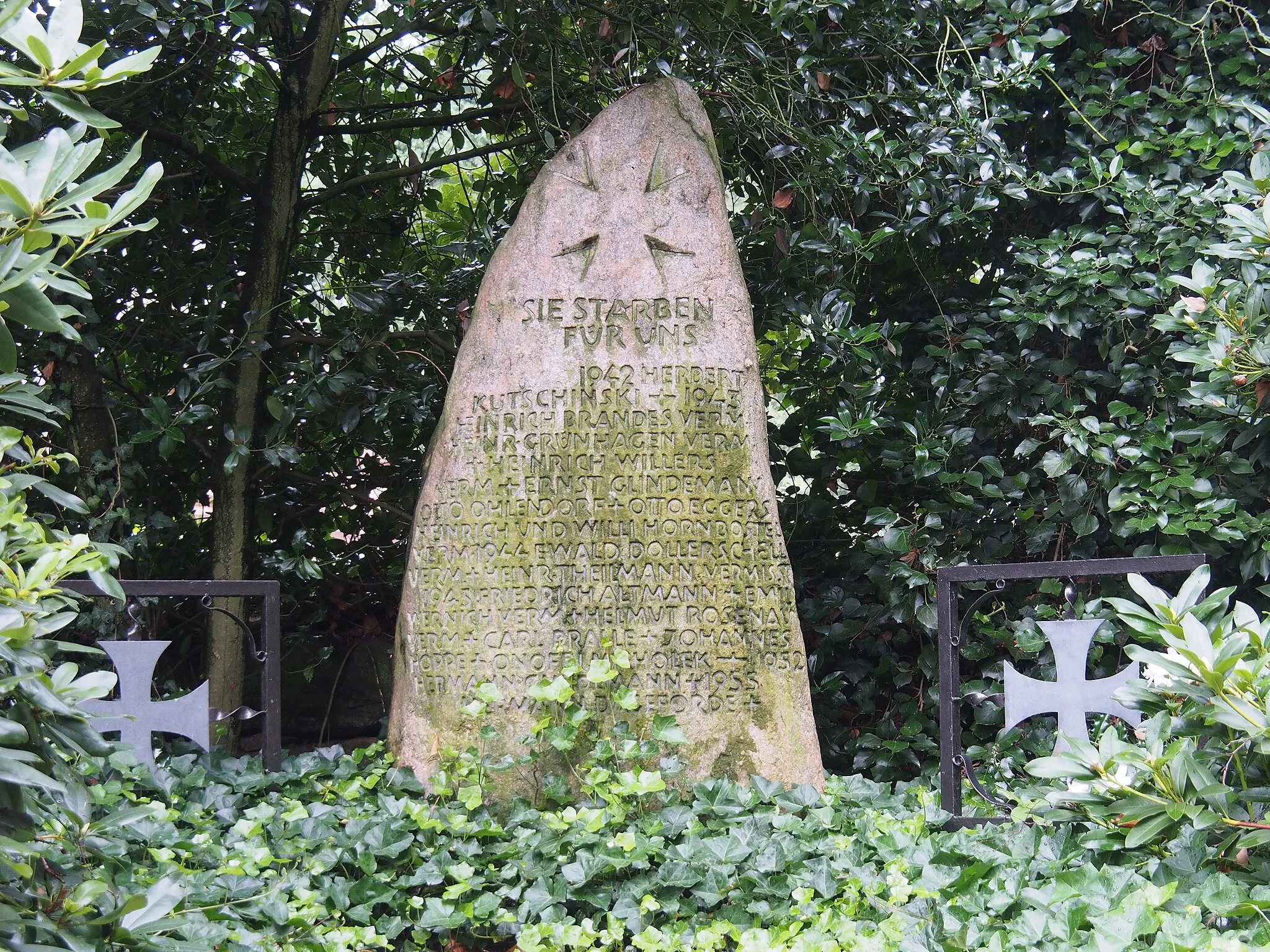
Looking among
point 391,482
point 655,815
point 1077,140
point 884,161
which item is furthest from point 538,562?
point 1077,140

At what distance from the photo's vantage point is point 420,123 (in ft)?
14.4

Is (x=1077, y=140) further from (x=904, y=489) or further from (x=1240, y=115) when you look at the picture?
(x=904, y=489)

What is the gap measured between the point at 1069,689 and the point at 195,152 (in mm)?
3596

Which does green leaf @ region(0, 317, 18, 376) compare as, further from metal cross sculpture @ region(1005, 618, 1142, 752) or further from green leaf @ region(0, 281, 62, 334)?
metal cross sculpture @ region(1005, 618, 1142, 752)

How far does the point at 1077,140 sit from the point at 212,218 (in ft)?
11.4

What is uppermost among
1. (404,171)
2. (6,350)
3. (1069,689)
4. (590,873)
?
(404,171)

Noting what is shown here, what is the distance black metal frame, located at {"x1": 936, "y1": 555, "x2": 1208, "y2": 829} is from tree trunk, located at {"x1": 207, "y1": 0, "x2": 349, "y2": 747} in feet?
8.13

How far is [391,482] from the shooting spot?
188 inches

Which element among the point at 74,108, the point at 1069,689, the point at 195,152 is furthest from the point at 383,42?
the point at 1069,689

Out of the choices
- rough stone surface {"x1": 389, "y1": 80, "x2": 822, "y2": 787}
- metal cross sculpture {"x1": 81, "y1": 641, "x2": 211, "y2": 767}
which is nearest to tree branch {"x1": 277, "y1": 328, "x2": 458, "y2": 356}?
rough stone surface {"x1": 389, "y1": 80, "x2": 822, "y2": 787}

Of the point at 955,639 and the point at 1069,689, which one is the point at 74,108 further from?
the point at 1069,689

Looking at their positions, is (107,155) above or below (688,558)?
above

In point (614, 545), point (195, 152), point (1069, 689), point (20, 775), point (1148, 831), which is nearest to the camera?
point (20, 775)

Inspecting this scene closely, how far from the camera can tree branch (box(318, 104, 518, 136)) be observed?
441 centimetres
